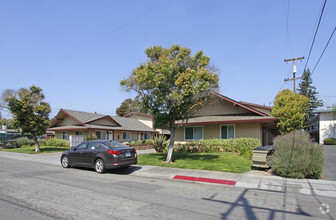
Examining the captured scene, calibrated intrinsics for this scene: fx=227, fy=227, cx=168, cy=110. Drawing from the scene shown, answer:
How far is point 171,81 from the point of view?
12.6 m

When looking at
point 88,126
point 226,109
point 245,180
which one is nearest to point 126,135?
point 88,126

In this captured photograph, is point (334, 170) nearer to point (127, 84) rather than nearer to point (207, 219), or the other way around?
point (207, 219)

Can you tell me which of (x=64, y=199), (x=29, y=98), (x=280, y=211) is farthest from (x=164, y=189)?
(x=29, y=98)

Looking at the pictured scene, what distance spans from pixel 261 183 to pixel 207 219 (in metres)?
4.68

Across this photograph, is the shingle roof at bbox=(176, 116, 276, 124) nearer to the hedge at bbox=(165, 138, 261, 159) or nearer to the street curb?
the hedge at bbox=(165, 138, 261, 159)

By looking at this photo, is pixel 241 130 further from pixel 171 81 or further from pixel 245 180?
pixel 245 180

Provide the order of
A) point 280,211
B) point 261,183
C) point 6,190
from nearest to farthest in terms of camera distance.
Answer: point 280,211
point 6,190
point 261,183

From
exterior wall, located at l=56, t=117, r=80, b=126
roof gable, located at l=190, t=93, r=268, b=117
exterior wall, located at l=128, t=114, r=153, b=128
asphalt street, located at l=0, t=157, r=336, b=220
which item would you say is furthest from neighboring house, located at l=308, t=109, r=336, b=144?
exterior wall, located at l=56, t=117, r=80, b=126

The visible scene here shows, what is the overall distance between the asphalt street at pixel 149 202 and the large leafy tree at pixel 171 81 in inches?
207

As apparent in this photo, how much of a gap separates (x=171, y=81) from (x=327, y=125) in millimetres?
31464

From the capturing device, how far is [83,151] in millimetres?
11820

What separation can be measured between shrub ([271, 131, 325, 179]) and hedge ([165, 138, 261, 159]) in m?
6.13

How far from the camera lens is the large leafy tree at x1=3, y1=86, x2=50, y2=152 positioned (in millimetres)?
21922

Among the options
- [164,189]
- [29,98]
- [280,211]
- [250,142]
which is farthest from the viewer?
[29,98]
